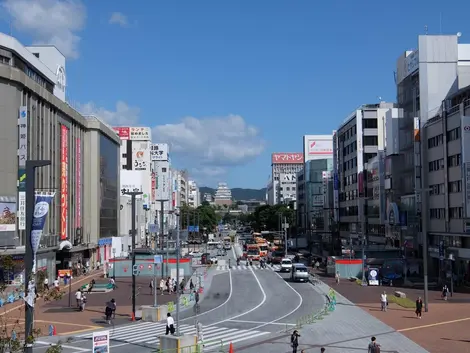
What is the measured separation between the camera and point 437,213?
218 feet

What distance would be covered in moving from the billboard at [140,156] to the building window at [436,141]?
94.4 metres

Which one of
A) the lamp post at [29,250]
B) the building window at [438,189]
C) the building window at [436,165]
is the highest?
the building window at [436,165]

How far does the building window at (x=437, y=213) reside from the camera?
6469 centimetres

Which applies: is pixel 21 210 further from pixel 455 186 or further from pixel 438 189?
pixel 438 189

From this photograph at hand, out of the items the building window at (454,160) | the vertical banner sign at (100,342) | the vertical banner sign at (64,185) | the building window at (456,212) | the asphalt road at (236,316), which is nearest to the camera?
the vertical banner sign at (100,342)

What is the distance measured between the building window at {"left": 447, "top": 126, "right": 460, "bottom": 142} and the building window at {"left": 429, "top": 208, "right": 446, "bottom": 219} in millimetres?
7821

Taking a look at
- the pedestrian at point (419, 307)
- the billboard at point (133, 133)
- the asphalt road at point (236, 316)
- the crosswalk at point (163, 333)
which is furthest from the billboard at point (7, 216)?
the billboard at point (133, 133)

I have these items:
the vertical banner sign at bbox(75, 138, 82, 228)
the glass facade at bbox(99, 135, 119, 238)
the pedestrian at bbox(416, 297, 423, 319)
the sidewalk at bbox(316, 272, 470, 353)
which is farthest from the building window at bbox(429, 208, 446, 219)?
the glass facade at bbox(99, 135, 119, 238)

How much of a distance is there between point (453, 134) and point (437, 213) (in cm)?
967

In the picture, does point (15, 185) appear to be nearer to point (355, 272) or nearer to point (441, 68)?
point (355, 272)

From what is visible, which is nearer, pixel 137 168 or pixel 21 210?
pixel 21 210

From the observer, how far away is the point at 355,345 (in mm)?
30594

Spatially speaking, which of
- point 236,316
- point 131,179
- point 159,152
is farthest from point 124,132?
point 236,316

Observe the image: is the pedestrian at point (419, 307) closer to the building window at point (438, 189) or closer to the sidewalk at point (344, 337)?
the sidewalk at point (344, 337)
